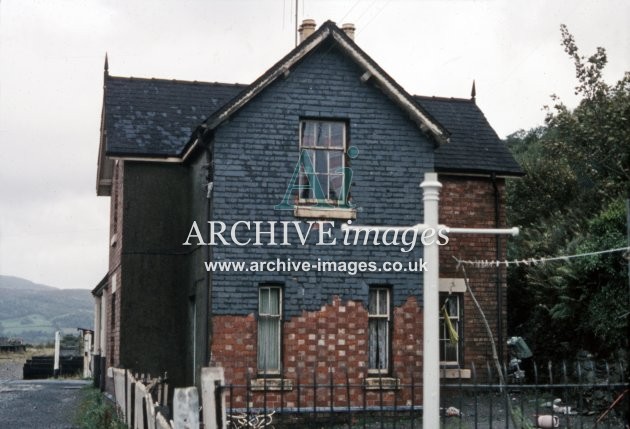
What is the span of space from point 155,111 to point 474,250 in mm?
7903

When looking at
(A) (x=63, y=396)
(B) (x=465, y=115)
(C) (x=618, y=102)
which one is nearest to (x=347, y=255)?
(B) (x=465, y=115)

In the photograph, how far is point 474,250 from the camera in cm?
2127

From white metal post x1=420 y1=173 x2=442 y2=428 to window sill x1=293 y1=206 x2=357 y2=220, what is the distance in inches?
347

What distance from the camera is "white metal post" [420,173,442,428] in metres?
8.89

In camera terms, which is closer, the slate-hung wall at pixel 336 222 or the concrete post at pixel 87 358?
the slate-hung wall at pixel 336 222

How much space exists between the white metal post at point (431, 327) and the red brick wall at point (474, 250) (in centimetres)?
1169

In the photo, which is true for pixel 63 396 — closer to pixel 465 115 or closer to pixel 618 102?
pixel 465 115

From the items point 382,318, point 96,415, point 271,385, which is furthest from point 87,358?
point 382,318

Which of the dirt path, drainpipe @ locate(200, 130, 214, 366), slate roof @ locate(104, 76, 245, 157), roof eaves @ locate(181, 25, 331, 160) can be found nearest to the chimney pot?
roof eaves @ locate(181, 25, 331, 160)

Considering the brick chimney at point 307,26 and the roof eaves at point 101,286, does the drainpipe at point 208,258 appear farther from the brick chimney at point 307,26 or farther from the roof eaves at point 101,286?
the roof eaves at point 101,286

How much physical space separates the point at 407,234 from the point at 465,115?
5693 mm

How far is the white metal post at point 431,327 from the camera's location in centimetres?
889

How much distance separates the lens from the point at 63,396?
25656mm

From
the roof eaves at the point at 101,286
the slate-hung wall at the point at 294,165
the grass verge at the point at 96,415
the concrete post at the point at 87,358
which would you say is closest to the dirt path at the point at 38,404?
the grass verge at the point at 96,415
